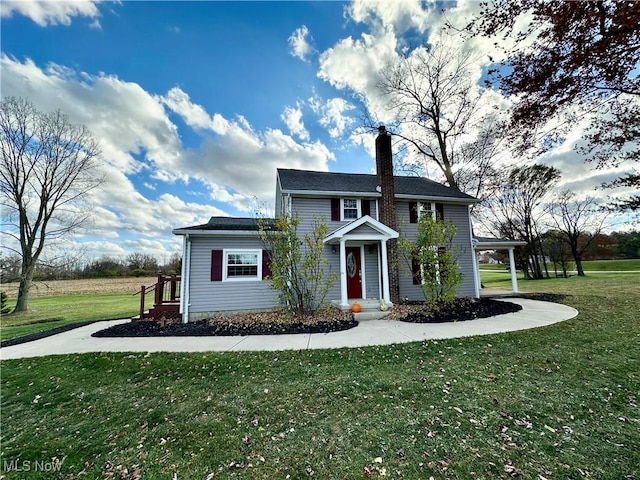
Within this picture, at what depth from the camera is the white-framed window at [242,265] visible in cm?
991

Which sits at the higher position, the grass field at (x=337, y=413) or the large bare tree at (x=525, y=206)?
the large bare tree at (x=525, y=206)

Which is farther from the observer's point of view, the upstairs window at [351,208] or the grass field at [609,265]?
the grass field at [609,265]

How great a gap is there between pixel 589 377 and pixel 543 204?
26.8m

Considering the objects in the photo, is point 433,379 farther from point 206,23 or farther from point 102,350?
point 206,23

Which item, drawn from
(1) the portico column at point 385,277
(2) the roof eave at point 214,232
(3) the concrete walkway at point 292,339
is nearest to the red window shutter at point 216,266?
(2) the roof eave at point 214,232

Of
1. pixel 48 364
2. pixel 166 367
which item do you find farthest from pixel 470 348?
pixel 48 364

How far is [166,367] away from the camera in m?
5.11

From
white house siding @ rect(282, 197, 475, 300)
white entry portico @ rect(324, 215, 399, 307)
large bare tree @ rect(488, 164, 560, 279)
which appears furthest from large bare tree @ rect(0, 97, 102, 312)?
large bare tree @ rect(488, 164, 560, 279)

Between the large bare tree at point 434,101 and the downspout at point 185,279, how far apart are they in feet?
46.2

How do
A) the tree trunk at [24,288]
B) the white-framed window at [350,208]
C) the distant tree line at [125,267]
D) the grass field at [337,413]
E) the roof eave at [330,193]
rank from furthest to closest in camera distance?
the distant tree line at [125,267]
the tree trunk at [24,288]
the white-framed window at [350,208]
the roof eave at [330,193]
the grass field at [337,413]

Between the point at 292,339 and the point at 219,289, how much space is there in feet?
14.1

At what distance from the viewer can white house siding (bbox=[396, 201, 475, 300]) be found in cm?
1191

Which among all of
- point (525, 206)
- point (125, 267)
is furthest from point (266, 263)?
point (125, 267)

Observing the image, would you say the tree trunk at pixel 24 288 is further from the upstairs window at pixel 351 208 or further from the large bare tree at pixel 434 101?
the large bare tree at pixel 434 101
